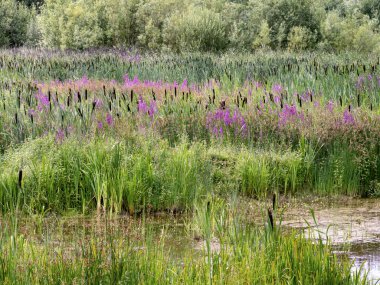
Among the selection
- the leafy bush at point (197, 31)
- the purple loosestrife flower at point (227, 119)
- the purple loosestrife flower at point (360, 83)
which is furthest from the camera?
the leafy bush at point (197, 31)

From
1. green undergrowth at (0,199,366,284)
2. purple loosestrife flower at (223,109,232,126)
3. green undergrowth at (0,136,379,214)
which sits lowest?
green undergrowth at (0,136,379,214)

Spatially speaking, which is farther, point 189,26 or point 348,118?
point 189,26

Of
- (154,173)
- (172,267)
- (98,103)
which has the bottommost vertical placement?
(154,173)

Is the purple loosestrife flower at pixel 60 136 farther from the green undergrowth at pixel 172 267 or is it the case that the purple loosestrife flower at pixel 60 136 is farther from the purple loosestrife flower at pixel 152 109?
the green undergrowth at pixel 172 267

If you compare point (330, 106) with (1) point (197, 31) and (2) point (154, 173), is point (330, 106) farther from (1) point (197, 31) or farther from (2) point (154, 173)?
(1) point (197, 31)

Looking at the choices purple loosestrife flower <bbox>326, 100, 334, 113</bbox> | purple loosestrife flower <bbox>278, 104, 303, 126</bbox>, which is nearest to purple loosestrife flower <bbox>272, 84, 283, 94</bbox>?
purple loosestrife flower <bbox>326, 100, 334, 113</bbox>

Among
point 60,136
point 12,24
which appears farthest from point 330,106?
point 12,24

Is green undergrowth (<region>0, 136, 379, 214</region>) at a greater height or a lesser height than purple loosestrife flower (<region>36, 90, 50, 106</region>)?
lesser

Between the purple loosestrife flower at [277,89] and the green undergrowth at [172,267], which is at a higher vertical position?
the green undergrowth at [172,267]

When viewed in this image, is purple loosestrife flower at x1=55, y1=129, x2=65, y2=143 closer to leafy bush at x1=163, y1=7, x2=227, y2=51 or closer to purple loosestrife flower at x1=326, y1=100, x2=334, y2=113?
purple loosestrife flower at x1=326, y1=100, x2=334, y2=113

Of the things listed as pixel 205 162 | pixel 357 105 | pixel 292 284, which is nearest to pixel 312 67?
pixel 357 105

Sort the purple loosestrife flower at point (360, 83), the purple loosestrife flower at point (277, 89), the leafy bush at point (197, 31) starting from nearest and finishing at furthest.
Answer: the purple loosestrife flower at point (277, 89), the purple loosestrife flower at point (360, 83), the leafy bush at point (197, 31)

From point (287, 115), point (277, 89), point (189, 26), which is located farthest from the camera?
point (189, 26)

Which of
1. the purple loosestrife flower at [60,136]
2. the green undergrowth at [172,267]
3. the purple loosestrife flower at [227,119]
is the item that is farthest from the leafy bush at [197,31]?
the green undergrowth at [172,267]
